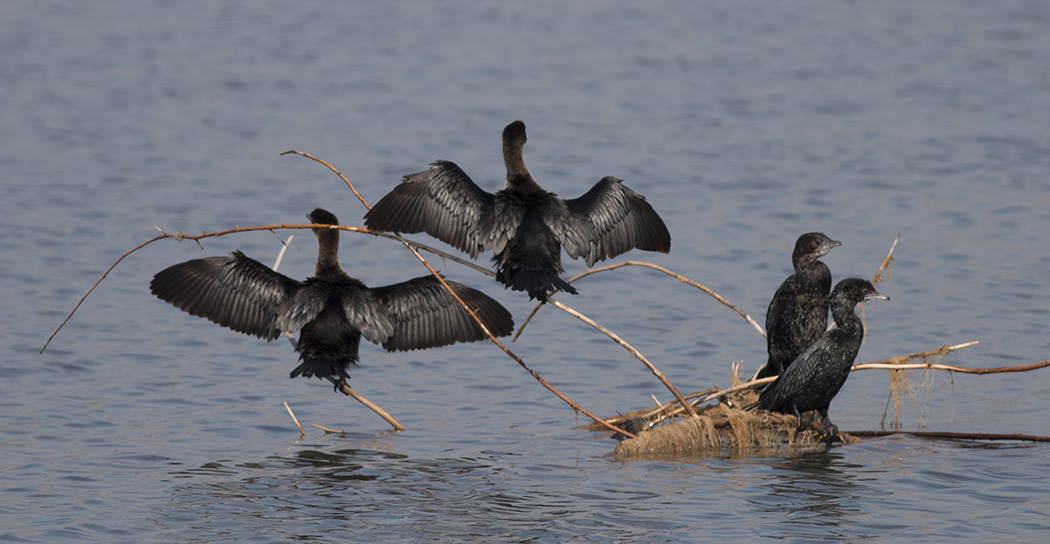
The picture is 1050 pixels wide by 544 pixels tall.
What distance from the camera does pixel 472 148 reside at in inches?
689

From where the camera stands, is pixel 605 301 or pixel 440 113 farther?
pixel 440 113

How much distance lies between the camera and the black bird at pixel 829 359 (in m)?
7.03

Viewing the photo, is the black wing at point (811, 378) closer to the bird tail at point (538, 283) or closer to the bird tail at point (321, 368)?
the bird tail at point (538, 283)

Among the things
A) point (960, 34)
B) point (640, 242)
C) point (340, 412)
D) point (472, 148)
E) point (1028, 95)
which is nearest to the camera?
point (640, 242)

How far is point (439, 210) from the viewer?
6672 millimetres

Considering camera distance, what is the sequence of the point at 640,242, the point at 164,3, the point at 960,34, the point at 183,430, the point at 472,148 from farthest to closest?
1. the point at 164,3
2. the point at 960,34
3. the point at 472,148
4. the point at 183,430
5. the point at 640,242

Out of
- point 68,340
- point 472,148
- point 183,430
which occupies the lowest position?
point 183,430

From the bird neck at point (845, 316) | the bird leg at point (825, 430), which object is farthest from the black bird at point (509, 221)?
the bird leg at point (825, 430)

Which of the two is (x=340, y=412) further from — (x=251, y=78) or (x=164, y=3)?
(x=164, y=3)

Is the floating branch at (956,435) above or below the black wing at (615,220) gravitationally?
below

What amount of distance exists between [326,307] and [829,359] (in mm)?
2810

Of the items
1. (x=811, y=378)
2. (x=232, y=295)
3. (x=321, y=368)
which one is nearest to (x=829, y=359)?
(x=811, y=378)

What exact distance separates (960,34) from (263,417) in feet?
67.2

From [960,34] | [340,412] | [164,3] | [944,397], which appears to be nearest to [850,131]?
[960,34]
